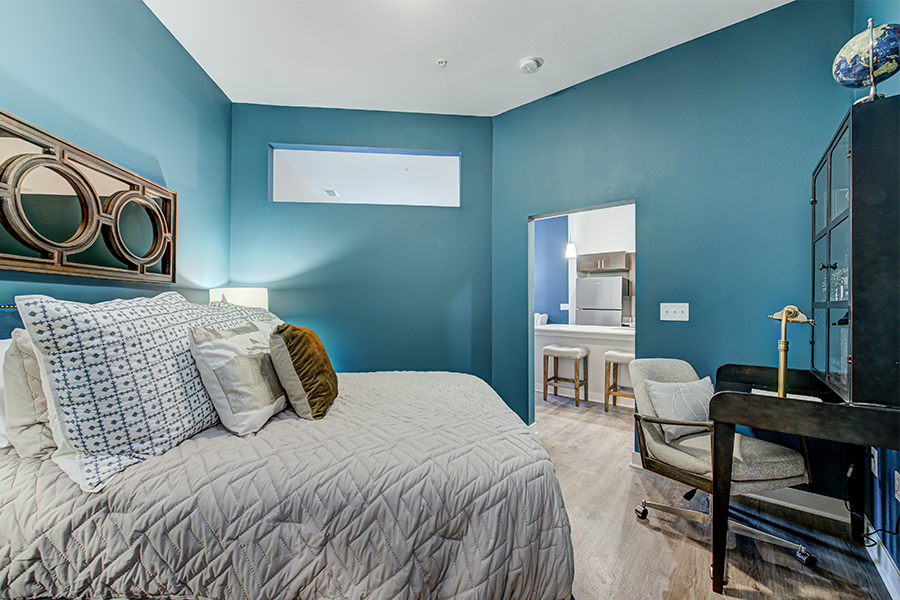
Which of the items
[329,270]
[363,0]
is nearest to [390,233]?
[329,270]

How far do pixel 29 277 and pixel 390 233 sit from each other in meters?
2.19

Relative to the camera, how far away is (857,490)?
1.75m

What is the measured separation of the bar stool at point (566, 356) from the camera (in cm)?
410

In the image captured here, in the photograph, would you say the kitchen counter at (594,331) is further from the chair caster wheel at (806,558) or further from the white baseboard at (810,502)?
the chair caster wheel at (806,558)

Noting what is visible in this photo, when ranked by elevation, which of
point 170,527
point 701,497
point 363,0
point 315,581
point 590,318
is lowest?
point 701,497

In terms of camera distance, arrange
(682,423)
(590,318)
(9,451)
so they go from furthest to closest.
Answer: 1. (590,318)
2. (682,423)
3. (9,451)

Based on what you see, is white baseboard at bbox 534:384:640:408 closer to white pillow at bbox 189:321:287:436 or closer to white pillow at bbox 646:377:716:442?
white pillow at bbox 646:377:716:442

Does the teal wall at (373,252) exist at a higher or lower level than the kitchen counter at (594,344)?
higher

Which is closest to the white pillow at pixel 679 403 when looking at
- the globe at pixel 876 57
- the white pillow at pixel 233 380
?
the globe at pixel 876 57

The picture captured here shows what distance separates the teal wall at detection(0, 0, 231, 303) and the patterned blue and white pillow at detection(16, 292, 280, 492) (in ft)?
1.90

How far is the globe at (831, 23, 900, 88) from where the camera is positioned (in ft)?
4.34

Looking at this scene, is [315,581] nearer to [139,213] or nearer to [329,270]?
[139,213]

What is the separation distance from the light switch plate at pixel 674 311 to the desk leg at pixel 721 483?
3.51ft

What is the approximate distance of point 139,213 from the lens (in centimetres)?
200
